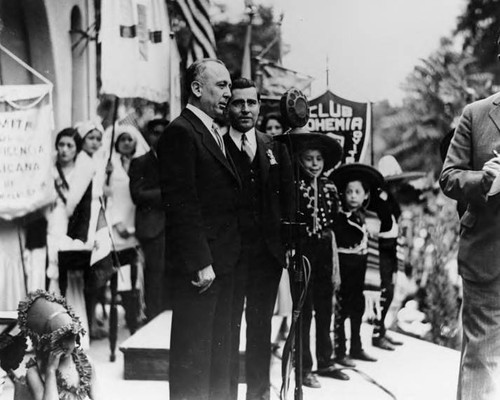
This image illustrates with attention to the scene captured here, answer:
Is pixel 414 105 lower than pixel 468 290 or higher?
higher

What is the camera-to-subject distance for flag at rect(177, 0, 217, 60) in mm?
4539

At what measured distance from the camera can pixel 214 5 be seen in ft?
14.9

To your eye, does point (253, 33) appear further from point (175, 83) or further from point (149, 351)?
point (149, 351)

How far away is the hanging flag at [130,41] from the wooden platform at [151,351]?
1.52m

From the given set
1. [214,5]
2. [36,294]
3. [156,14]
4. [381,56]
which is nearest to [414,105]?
[381,56]

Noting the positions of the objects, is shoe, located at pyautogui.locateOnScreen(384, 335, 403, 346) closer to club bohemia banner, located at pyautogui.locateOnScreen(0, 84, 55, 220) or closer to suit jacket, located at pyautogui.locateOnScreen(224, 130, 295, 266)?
suit jacket, located at pyautogui.locateOnScreen(224, 130, 295, 266)

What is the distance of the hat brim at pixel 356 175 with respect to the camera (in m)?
4.60

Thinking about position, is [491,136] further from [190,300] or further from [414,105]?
[190,300]

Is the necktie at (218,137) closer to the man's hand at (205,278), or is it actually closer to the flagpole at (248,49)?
the flagpole at (248,49)

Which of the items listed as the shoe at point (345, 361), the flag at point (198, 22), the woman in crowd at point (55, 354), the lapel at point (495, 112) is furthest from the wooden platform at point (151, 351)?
the lapel at point (495, 112)

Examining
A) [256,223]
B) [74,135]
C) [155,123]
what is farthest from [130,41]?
[256,223]

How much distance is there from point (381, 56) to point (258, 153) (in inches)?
41.2

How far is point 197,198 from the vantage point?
14.0ft

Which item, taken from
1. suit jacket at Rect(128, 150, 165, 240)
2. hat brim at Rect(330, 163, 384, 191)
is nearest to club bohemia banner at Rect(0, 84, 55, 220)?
suit jacket at Rect(128, 150, 165, 240)
